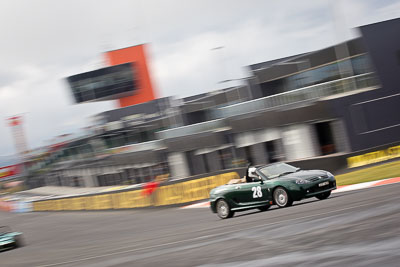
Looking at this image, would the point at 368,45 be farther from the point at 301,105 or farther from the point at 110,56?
the point at 110,56

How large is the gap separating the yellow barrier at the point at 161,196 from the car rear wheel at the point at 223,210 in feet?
38.6

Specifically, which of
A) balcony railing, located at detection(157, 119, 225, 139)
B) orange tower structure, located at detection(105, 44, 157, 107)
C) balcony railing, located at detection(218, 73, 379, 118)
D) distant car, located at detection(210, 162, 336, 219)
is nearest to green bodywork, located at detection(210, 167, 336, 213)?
distant car, located at detection(210, 162, 336, 219)

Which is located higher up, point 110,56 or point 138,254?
point 110,56

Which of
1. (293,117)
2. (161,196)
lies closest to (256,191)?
(161,196)

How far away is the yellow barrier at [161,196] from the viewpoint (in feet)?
95.4

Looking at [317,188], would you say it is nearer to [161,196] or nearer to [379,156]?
[379,156]

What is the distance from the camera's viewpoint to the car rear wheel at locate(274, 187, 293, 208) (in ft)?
50.5

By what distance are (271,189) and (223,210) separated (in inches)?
76.9

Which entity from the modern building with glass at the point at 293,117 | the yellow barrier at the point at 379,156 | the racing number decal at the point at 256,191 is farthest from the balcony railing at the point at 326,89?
the racing number decal at the point at 256,191

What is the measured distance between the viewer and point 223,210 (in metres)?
17.1

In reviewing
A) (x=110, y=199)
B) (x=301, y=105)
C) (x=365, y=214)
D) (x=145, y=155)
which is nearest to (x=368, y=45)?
(x=301, y=105)

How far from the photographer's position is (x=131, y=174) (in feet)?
220

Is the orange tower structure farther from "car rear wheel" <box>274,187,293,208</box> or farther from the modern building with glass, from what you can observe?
"car rear wheel" <box>274,187,293,208</box>

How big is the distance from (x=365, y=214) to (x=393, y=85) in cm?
2501
